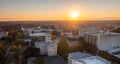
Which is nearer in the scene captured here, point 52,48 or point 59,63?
point 59,63

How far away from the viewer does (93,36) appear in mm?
13492

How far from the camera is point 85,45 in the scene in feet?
40.1

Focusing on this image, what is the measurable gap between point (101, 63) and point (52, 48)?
14.0 ft

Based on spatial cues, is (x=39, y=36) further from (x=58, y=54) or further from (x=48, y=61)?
(x=48, y=61)

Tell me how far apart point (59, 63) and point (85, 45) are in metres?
4.49

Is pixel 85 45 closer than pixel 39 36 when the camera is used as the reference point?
Yes

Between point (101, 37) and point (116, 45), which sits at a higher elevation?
point (101, 37)

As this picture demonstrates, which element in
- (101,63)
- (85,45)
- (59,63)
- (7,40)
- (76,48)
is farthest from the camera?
(7,40)

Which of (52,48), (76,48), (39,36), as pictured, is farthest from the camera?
(39,36)

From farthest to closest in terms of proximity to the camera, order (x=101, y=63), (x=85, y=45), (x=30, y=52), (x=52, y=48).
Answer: (x=85, y=45) → (x=52, y=48) → (x=30, y=52) → (x=101, y=63)

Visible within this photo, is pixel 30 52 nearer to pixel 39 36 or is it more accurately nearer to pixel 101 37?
pixel 101 37

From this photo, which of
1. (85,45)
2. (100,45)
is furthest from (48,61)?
(100,45)

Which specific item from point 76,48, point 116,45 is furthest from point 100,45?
point 76,48

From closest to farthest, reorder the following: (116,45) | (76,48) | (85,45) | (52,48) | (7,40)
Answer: (52,48) < (76,48) < (85,45) < (116,45) < (7,40)
